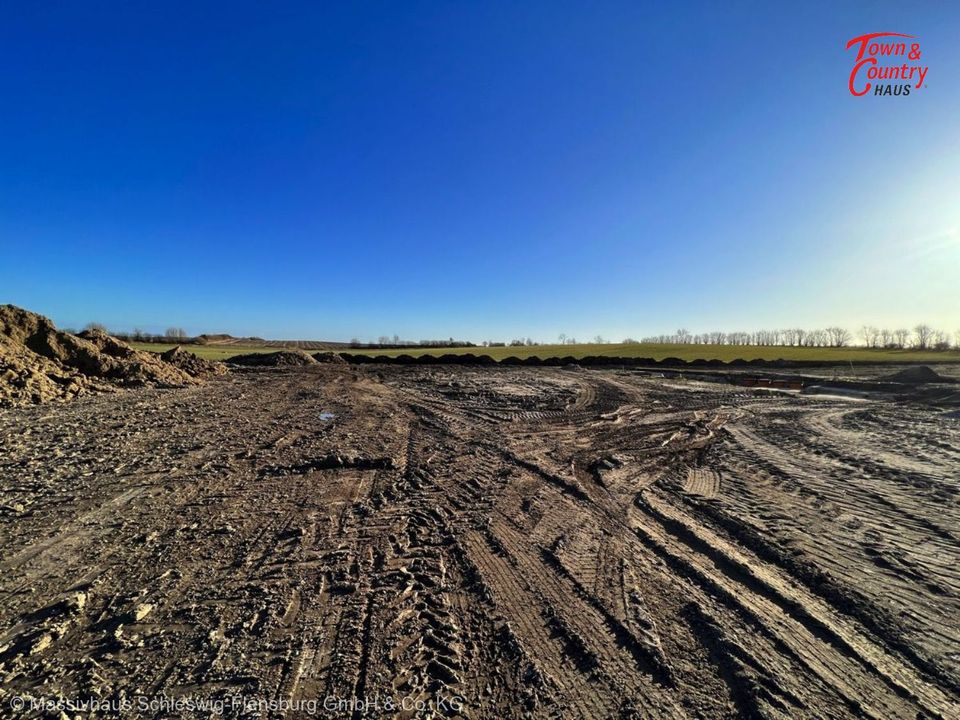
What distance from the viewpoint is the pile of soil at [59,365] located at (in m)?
12.3

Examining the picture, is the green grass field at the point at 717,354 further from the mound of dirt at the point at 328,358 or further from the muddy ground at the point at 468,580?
the muddy ground at the point at 468,580

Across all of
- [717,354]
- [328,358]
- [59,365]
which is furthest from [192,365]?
[717,354]

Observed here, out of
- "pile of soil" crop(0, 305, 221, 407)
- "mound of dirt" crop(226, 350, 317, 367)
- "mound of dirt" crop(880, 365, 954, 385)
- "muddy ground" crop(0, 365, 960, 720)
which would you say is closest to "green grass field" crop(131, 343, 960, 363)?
"mound of dirt" crop(226, 350, 317, 367)

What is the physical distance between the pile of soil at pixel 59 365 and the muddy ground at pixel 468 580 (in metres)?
6.25

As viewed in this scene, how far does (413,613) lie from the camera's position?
3.21 meters

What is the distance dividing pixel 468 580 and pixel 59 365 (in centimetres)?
1970

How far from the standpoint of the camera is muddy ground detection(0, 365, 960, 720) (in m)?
2.53

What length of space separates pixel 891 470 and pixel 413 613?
29.6ft

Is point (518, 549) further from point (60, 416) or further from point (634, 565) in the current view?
point (60, 416)

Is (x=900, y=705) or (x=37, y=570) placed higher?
(x=37, y=570)

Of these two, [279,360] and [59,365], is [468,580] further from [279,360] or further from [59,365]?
[279,360]

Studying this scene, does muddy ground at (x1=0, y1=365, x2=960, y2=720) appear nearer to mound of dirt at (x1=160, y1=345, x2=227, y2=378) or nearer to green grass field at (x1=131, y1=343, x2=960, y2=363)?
mound of dirt at (x1=160, y1=345, x2=227, y2=378)

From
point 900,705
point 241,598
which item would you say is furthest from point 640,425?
point 241,598

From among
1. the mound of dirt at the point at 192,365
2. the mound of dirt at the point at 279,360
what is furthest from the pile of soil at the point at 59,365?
the mound of dirt at the point at 279,360
